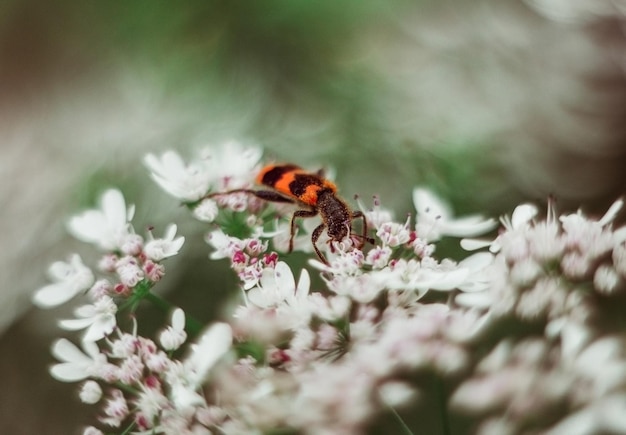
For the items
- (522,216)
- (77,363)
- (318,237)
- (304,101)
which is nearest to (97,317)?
(77,363)

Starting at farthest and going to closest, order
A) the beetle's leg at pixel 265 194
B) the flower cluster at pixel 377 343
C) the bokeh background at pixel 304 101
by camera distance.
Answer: the bokeh background at pixel 304 101, the beetle's leg at pixel 265 194, the flower cluster at pixel 377 343

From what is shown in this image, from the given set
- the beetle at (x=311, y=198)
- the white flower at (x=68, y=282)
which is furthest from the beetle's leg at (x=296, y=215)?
the white flower at (x=68, y=282)

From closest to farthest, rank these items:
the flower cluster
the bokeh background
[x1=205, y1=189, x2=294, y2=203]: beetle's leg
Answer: the flower cluster → [x1=205, y1=189, x2=294, y2=203]: beetle's leg → the bokeh background

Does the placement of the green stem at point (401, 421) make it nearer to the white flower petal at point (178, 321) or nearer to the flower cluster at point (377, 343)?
the flower cluster at point (377, 343)

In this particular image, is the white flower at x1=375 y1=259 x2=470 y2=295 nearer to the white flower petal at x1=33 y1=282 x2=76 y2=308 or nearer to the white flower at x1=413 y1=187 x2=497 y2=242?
the white flower at x1=413 y1=187 x2=497 y2=242

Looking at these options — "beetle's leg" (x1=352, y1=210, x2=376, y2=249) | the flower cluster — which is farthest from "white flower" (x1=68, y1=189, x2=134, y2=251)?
"beetle's leg" (x1=352, y1=210, x2=376, y2=249)

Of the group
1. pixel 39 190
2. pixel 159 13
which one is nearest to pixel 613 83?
pixel 159 13

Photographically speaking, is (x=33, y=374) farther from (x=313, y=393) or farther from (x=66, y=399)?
(x=313, y=393)
